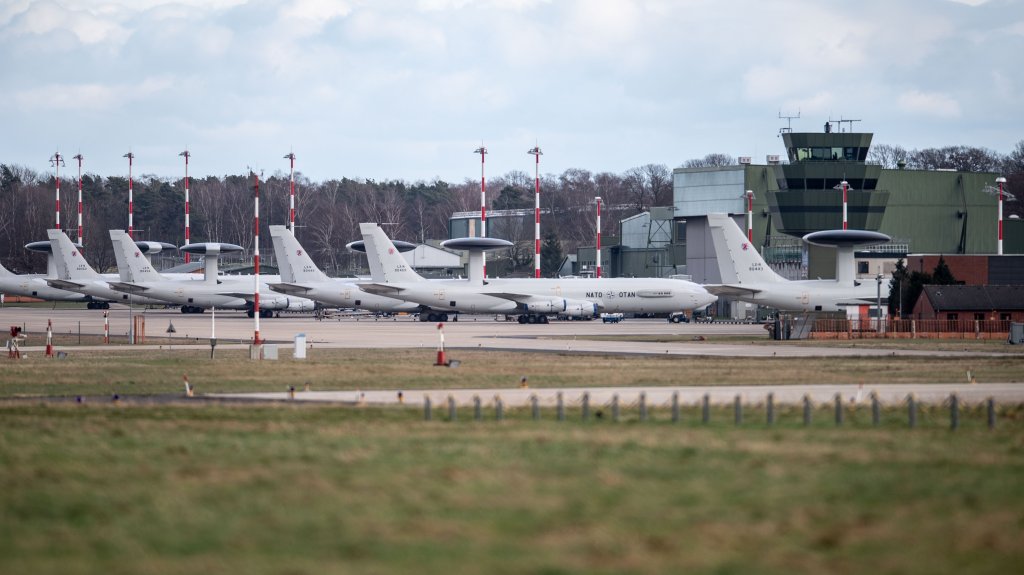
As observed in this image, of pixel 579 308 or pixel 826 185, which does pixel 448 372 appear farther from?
pixel 826 185

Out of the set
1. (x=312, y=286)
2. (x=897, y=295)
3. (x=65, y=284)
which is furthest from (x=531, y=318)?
(x=65, y=284)

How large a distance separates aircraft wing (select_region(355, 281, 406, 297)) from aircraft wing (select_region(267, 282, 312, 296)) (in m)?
7.31

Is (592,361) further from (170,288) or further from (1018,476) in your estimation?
(170,288)

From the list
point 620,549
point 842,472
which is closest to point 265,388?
point 842,472

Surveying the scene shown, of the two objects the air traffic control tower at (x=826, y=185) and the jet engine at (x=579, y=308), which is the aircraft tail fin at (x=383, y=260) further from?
the air traffic control tower at (x=826, y=185)

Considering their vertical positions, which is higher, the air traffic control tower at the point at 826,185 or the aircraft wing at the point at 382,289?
the air traffic control tower at the point at 826,185

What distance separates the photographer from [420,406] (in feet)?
101

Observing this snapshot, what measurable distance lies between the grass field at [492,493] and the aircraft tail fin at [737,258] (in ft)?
183

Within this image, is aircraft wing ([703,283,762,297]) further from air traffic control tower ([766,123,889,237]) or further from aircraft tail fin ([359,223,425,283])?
air traffic control tower ([766,123,889,237])

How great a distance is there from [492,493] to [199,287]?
10042 cm

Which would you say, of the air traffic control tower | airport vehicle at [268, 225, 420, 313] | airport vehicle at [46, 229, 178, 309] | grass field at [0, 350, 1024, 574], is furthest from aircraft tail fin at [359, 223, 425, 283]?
grass field at [0, 350, 1024, 574]

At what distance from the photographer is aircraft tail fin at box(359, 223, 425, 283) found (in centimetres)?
10050

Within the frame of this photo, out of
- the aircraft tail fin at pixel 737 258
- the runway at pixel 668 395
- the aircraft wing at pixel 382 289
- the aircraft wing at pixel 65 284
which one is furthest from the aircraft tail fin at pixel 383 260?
the runway at pixel 668 395

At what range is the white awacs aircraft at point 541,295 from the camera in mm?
98312
